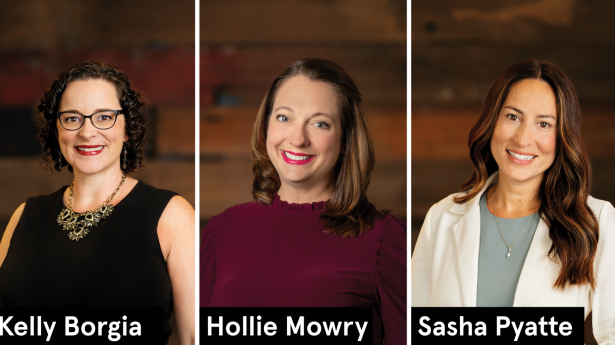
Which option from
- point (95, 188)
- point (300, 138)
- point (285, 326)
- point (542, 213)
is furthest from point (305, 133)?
point (542, 213)

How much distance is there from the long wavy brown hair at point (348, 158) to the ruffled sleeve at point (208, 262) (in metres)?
0.47

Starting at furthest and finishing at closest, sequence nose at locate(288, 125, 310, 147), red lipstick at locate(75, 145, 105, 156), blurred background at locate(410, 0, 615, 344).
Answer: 1. blurred background at locate(410, 0, 615, 344)
2. red lipstick at locate(75, 145, 105, 156)
3. nose at locate(288, 125, 310, 147)

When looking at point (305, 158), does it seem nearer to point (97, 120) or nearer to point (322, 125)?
point (322, 125)

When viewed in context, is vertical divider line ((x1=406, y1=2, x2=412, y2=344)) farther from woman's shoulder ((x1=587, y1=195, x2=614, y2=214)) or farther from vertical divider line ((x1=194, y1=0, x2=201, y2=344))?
vertical divider line ((x1=194, y1=0, x2=201, y2=344))

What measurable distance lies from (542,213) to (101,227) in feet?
5.86

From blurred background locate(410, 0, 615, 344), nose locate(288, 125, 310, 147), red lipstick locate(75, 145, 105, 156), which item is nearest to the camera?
nose locate(288, 125, 310, 147)

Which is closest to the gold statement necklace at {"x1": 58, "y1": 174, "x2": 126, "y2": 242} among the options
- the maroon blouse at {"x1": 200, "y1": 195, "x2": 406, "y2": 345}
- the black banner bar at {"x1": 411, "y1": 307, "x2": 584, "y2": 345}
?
the maroon blouse at {"x1": 200, "y1": 195, "x2": 406, "y2": 345}

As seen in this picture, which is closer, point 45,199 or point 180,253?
point 180,253

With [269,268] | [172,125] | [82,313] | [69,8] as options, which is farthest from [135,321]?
[69,8]

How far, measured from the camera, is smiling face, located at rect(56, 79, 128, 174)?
2293mm

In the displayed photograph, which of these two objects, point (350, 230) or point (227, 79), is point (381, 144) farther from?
point (227, 79)

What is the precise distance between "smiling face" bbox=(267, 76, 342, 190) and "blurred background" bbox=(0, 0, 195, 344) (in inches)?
19.1

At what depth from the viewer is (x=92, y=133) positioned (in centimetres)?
229

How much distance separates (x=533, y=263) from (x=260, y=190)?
3.72 ft
